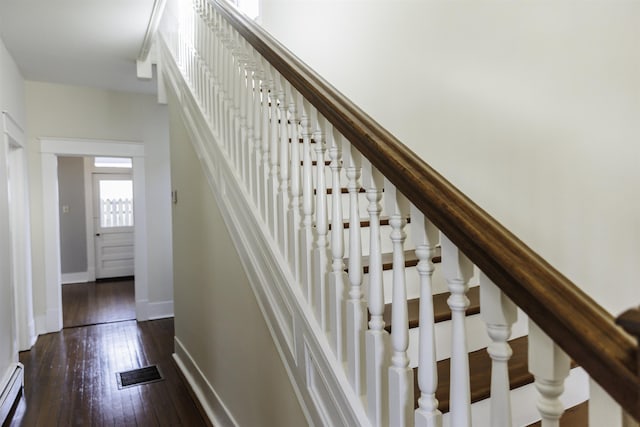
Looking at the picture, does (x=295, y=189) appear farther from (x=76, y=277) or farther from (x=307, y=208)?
(x=76, y=277)

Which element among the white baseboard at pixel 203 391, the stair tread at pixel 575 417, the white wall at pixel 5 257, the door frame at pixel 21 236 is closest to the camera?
the stair tread at pixel 575 417

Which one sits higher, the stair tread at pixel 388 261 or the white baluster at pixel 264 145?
the white baluster at pixel 264 145

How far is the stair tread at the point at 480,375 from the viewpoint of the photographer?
112 cm

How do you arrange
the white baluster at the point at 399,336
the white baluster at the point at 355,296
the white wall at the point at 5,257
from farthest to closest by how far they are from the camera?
the white wall at the point at 5,257
the white baluster at the point at 355,296
the white baluster at the point at 399,336

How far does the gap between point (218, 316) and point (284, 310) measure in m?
0.93

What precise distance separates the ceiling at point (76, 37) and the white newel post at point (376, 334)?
263cm

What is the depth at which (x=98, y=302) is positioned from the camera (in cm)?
568

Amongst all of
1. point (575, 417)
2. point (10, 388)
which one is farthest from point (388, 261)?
point (10, 388)

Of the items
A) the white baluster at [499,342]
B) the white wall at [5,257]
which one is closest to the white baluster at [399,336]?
the white baluster at [499,342]

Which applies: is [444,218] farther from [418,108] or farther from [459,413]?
[418,108]

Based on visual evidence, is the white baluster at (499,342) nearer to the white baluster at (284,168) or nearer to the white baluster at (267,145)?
the white baluster at (284,168)

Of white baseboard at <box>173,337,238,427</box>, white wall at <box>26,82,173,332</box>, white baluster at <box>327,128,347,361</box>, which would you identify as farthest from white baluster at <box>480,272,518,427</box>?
white wall at <box>26,82,173,332</box>

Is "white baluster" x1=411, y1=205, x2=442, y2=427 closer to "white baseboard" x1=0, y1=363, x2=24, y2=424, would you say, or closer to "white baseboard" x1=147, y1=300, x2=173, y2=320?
"white baseboard" x1=0, y1=363, x2=24, y2=424

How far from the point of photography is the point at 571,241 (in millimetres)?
1546
